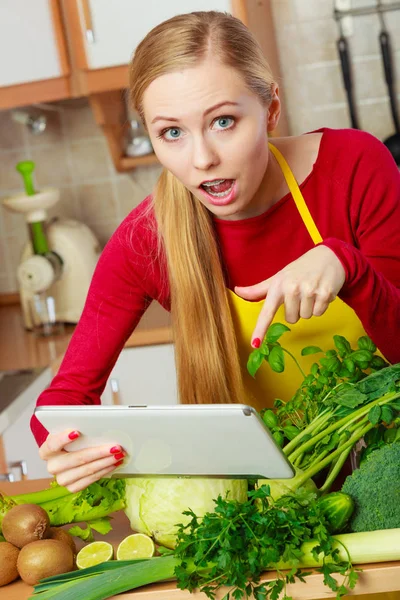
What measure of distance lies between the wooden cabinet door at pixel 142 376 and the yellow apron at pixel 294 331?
1067 mm

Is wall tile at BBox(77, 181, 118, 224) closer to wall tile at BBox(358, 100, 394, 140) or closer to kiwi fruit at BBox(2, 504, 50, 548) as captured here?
wall tile at BBox(358, 100, 394, 140)

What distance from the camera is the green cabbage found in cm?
99

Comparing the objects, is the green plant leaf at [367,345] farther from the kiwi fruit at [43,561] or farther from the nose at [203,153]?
the kiwi fruit at [43,561]

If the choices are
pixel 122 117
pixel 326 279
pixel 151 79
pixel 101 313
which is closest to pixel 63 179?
pixel 122 117

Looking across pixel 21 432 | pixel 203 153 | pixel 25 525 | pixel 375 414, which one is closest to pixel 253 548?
pixel 375 414

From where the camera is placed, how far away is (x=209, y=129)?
1173 millimetres

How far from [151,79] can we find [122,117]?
167cm

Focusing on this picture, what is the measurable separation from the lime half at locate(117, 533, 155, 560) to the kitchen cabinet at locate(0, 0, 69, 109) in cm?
183

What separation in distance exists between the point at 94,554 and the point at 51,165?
219 cm

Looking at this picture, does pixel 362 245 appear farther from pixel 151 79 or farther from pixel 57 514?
pixel 57 514

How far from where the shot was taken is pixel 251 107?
1225 millimetres

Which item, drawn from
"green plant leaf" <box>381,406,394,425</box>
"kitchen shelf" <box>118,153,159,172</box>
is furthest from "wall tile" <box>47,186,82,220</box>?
"green plant leaf" <box>381,406,394,425</box>

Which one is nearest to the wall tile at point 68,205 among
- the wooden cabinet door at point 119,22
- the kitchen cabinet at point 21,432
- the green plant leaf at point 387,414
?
the wooden cabinet door at point 119,22

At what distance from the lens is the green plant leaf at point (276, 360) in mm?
1063
